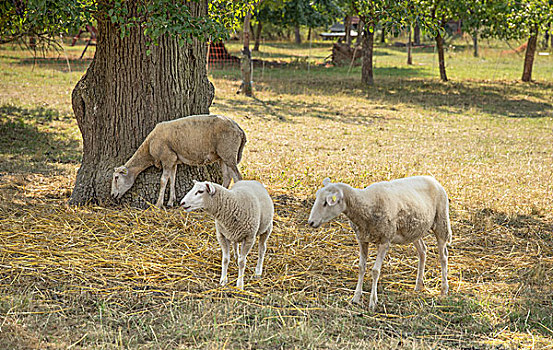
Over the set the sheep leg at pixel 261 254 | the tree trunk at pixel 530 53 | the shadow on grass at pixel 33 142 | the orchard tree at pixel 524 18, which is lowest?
the shadow on grass at pixel 33 142

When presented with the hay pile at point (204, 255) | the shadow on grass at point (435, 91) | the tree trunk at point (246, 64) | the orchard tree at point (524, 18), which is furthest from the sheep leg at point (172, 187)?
the orchard tree at point (524, 18)

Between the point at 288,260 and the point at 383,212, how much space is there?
1363mm

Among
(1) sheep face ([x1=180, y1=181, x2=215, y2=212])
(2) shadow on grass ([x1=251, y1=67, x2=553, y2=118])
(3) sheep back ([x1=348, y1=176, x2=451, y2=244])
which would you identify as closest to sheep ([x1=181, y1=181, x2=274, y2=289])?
(1) sheep face ([x1=180, y1=181, x2=215, y2=212])

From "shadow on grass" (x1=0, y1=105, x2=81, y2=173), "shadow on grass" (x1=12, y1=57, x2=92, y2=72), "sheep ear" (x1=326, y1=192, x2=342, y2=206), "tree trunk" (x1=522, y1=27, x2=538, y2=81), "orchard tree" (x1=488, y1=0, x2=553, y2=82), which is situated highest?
"orchard tree" (x1=488, y1=0, x2=553, y2=82)

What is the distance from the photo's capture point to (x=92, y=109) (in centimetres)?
721

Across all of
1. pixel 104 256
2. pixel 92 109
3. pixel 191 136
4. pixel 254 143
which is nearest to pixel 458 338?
pixel 104 256

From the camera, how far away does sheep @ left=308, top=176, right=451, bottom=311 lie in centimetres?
435

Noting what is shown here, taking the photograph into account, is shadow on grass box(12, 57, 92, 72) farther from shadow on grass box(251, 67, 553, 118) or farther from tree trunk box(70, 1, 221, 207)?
tree trunk box(70, 1, 221, 207)

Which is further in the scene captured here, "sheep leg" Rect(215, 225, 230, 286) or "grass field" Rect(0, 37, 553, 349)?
"sheep leg" Rect(215, 225, 230, 286)

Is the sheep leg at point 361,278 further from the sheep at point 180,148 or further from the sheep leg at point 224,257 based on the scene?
the sheep at point 180,148

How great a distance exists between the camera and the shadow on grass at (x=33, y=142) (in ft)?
30.6

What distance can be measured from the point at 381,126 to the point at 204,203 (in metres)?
9.93

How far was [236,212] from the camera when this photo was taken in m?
4.84

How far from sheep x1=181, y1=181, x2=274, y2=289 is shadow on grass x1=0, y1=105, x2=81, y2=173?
498cm
